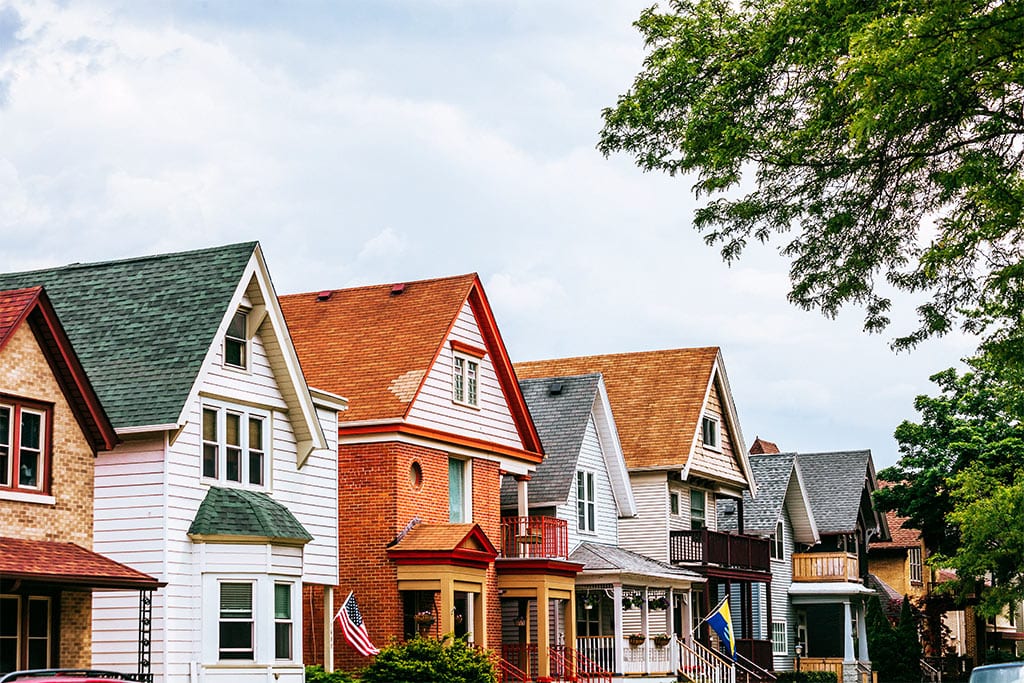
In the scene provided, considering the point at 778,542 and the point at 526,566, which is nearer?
the point at 526,566

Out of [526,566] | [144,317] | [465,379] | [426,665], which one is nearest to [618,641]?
[526,566]

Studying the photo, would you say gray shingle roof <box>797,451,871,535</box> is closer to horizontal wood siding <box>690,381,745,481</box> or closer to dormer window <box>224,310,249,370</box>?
horizontal wood siding <box>690,381,745,481</box>

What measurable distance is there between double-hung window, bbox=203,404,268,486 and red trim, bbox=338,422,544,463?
4601 millimetres

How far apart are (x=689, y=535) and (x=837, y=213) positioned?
95.3 ft

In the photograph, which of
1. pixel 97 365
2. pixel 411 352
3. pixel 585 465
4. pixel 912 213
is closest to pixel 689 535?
pixel 585 465

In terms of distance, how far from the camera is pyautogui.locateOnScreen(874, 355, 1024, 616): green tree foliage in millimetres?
56625

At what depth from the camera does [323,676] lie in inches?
1249

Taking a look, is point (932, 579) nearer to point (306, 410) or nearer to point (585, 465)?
point (585, 465)

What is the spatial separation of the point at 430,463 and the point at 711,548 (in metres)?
15.3

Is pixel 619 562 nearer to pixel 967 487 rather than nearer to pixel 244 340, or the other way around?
pixel 244 340

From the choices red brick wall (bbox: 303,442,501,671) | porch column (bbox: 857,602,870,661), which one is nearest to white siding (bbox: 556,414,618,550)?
red brick wall (bbox: 303,442,501,671)

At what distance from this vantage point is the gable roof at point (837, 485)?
6531cm

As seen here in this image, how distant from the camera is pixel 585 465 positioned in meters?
46.5

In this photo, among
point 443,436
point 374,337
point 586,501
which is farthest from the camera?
point 586,501
